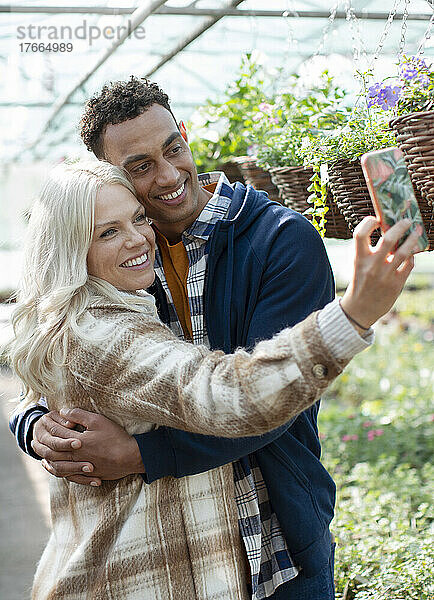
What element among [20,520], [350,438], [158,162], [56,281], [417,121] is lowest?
[20,520]

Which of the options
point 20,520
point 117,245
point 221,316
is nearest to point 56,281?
point 117,245

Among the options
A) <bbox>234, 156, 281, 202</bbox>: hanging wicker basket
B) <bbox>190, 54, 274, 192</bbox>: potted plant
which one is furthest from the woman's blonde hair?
<bbox>190, 54, 274, 192</bbox>: potted plant

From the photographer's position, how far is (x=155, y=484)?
1.64 meters

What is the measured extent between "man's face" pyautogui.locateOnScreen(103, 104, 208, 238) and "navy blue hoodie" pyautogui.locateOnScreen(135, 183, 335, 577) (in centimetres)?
13

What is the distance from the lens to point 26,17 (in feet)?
14.4

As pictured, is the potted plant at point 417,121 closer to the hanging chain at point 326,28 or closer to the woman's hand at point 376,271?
the woman's hand at point 376,271

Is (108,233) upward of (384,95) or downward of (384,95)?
downward

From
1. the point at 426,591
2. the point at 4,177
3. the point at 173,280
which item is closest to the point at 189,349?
the point at 173,280

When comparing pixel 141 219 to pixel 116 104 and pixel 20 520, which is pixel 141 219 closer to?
pixel 116 104

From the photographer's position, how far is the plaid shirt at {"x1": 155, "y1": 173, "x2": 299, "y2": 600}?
5.49 ft

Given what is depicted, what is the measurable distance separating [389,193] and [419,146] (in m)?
0.20

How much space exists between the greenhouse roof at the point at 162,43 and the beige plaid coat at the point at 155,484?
1.31 metres

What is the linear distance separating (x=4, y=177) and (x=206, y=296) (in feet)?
23.6

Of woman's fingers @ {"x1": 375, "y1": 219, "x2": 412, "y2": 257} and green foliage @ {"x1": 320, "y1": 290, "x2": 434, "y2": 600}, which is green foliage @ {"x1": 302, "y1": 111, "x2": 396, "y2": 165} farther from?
green foliage @ {"x1": 320, "y1": 290, "x2": 434, "y2": 600}
